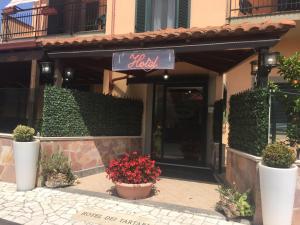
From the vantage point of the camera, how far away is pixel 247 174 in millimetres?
6410

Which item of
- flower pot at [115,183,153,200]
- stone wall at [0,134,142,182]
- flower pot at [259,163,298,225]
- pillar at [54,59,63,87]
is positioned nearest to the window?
pillar at [54,59,63,87]

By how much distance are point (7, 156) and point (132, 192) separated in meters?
3.67

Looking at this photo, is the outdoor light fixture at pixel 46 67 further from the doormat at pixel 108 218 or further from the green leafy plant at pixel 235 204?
the green leafy plant at pixel 235 204

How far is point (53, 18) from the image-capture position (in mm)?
14398

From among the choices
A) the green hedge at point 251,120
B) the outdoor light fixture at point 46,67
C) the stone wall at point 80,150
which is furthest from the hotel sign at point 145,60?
the stone wall at point 80,150

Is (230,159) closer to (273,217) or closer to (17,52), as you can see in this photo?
(273,217)

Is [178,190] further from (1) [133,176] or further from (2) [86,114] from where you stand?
(2) [86,114]

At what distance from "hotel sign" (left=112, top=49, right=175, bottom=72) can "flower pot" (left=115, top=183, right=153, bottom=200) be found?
2.64 metres

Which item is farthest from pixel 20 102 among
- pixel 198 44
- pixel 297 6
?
pixel 297 6

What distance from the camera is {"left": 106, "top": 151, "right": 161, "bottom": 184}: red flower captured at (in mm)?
6887

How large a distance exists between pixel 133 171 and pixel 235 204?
224cm

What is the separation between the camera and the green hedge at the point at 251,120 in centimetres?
593

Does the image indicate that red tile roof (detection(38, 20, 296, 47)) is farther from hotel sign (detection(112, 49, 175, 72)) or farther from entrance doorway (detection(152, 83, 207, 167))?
entrance doorway (detection(152, 83, 207, 167))

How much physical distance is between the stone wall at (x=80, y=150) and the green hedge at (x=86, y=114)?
19cm
